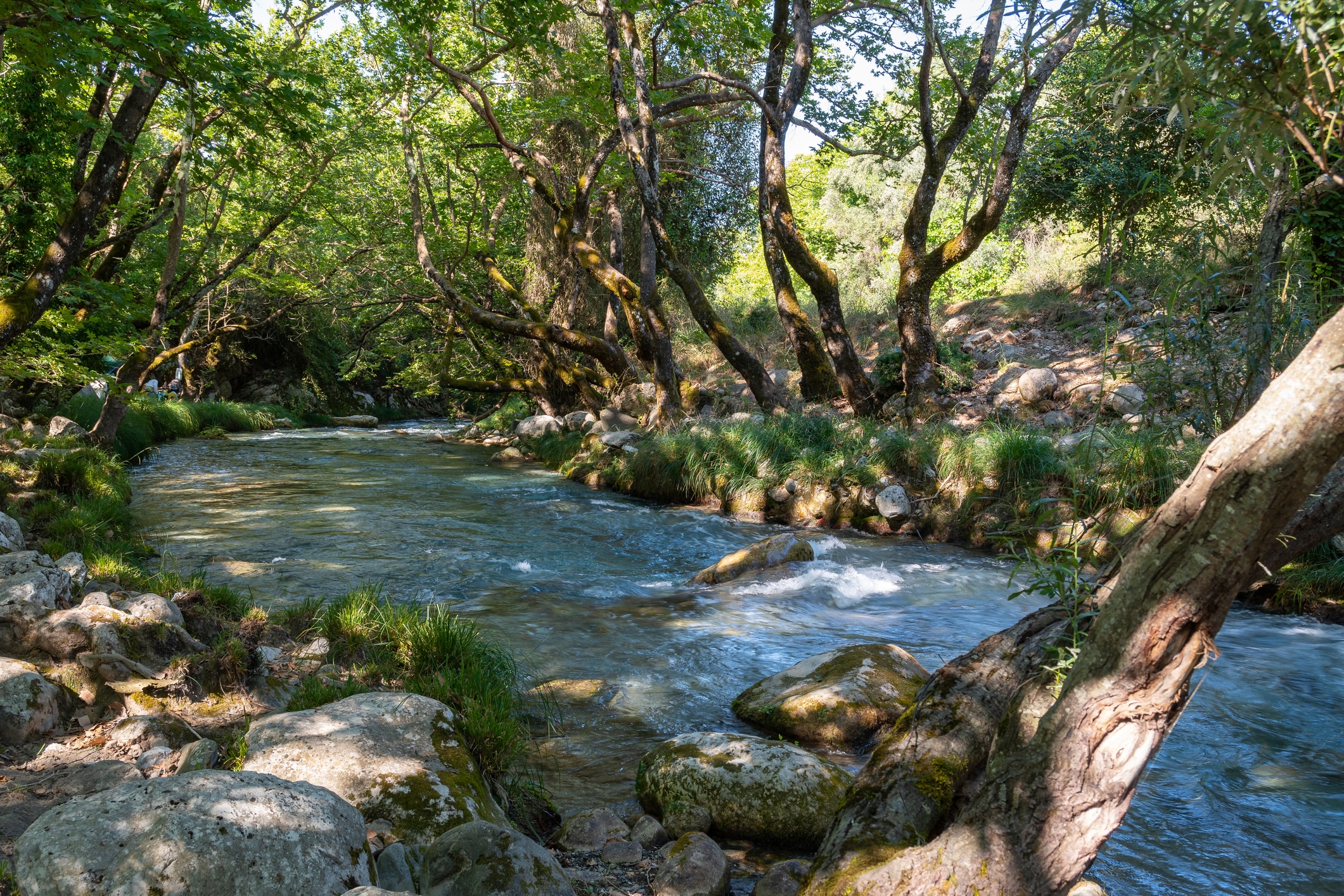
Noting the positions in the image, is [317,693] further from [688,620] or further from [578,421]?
[578,421]

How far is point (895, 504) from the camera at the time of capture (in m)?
9.40

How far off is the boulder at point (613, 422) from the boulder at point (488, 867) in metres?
11.4

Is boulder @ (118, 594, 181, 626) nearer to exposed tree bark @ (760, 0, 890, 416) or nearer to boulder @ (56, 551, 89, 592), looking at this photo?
boulder @ (56, 551, 89, 592)

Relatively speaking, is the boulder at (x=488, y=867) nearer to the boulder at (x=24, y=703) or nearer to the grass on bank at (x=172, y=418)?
the boulder at (x=24, y=703)

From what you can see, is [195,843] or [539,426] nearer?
[195,843]

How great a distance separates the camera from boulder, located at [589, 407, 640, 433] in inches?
555

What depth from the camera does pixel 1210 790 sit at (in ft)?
12.3

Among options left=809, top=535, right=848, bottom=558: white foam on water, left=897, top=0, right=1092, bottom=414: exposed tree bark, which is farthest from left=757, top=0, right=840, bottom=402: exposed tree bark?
left=809, top=535, right=848, bottom=558: white foam on water

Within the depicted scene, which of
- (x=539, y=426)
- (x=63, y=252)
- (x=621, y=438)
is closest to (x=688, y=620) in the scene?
(x=63, y=252)

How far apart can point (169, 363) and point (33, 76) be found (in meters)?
12.8

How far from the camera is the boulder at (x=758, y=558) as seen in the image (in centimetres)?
738

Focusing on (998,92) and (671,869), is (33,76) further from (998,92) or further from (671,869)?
(998,92)

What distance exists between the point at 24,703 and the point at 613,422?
11.4 meters

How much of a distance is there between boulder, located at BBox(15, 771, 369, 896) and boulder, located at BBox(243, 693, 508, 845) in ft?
1.61
